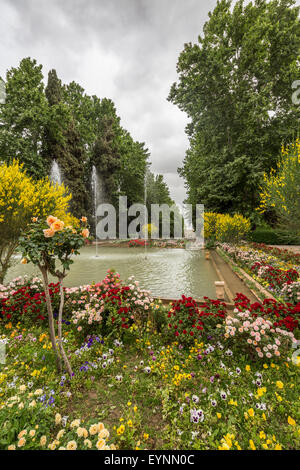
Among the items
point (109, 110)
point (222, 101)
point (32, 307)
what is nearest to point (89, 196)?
point (109, 110)

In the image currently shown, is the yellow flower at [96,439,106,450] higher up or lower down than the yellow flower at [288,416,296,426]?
higher up

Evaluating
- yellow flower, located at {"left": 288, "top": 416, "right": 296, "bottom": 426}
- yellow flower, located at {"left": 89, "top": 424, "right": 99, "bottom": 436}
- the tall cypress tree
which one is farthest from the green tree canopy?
yellow flower, located at {"left": 89, "top": 424, "right": 99, "bottom": 436}

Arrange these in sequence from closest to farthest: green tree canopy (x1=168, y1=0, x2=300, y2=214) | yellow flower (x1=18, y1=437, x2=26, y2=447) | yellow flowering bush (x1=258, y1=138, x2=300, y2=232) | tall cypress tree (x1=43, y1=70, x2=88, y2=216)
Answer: yellow flower (x1=18, y1=437, x2=26, y2=447)
yellow flowering bush (x1=258, y1=138, x2=300, y2=232)
green tree canopy (x1=168, y1=0, x2=300, y2=214)
tall cypress tree (x1=43, y1=70, x2=88, y2=216)

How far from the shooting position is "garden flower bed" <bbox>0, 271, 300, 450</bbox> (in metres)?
1.65

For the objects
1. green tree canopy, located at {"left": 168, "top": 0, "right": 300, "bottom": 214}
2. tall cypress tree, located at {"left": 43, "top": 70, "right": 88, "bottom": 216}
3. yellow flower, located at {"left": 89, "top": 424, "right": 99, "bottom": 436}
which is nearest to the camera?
yellow flower, located at {"left": 89, "top": 424, "right": 99, "bottom": 436}

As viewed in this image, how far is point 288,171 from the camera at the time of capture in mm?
5168

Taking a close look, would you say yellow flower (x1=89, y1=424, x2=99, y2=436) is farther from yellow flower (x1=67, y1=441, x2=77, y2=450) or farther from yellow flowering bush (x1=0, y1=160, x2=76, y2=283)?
yellow flowering bush (x1=0, y1=160, x2=76, y2=283)

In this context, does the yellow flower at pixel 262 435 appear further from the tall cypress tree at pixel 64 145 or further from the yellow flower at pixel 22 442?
the tall cypress tree at pixel 64 145

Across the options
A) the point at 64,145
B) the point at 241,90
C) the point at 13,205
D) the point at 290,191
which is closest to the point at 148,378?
the point at 13,205

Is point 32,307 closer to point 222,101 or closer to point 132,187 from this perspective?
point 222,101

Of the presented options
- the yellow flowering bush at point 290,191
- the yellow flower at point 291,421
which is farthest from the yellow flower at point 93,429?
the yellow flowering bush at point 290,191

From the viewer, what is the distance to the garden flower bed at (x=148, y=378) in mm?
1647

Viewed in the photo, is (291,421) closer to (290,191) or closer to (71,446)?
(71,446)
